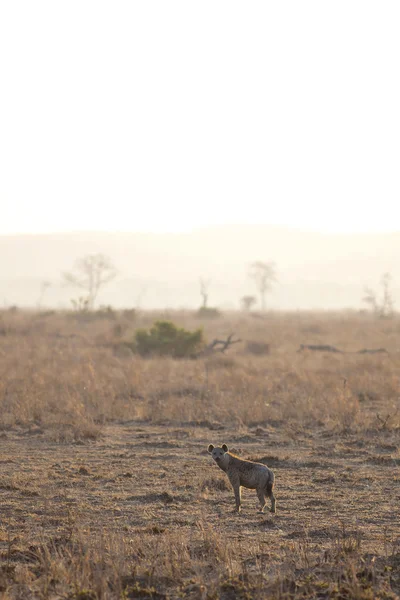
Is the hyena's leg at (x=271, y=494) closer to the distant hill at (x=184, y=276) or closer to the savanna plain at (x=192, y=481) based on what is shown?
the savanna plain at (x=192, y=481)

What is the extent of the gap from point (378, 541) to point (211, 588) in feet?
6.50

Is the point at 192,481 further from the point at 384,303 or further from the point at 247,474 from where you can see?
the point at 384,303

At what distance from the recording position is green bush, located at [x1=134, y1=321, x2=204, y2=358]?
2602 centimetres

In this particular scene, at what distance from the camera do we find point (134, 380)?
57.7ft

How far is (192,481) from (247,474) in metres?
1.67

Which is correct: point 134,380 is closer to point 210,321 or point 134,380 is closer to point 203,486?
point 203,486

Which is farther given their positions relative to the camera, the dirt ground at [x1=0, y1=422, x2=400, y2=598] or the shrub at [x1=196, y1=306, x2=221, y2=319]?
the shrub at [x1=196, y1=306, x2=221, y2=319]

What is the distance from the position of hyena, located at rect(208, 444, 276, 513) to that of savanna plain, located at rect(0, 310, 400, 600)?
0.22 m

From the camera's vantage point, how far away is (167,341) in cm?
2623

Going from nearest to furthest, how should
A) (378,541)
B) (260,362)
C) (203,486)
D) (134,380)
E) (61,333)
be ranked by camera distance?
(378,541)
(203,486)
(134,380)
(260,362)
(61,333)

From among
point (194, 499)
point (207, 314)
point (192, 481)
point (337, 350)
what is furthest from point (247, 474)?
point (207, 314)


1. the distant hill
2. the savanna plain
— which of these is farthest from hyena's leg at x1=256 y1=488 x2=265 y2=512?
the distant hill

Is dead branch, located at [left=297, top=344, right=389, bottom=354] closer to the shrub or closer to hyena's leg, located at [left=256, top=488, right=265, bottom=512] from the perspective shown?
hyena's leg, located at [left=256, top=488, right=265, bottom=512]

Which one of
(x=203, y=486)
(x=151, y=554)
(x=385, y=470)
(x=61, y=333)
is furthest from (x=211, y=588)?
(x=61, y=333)
